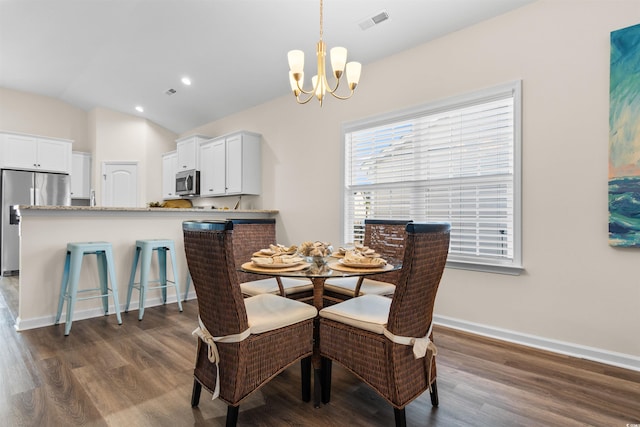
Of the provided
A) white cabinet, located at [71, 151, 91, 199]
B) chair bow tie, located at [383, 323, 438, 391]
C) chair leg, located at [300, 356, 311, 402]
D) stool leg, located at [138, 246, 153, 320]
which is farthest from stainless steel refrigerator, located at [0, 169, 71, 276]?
chair bow tie, located at [383, 323, 438, 391]

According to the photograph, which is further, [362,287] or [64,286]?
[64,286]

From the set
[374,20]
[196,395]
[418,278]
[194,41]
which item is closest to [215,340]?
[196,395]

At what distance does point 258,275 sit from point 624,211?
2.59 metres

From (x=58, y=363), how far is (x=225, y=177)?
10.6 ft

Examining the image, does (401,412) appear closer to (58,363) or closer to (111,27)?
(58,363)

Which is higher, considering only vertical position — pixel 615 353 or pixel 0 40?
pixel 0 40

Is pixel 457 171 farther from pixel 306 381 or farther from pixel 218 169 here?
pixel 218 169

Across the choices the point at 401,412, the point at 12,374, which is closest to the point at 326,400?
the point at 401,412

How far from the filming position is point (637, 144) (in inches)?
86.0

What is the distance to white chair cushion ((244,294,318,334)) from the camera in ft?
5.26

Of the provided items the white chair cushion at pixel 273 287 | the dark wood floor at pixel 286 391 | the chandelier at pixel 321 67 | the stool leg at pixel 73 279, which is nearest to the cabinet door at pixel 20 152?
the stool leg at pixel 73 279

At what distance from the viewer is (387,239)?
2680mm

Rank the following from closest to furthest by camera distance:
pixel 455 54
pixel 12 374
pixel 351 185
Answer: pixel 12 374, pixel 455 54, pixel 351 185

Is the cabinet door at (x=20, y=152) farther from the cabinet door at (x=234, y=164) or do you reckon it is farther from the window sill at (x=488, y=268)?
the window sill at (x=488, y=268)
